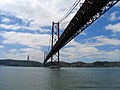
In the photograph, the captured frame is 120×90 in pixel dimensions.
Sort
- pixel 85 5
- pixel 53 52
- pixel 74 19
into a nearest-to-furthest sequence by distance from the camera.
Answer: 1. pixel 85 5
2. pixel 74 19
3. pixel 53 52

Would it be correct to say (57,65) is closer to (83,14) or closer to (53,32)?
(53,32)

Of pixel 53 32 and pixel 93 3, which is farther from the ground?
pixel 53 32

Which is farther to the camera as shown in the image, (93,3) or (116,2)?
(93,3)

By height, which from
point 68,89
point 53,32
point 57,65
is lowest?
point 68,89

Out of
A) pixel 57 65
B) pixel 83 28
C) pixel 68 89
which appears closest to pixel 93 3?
pixel 68 89

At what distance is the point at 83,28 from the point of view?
1511 inches

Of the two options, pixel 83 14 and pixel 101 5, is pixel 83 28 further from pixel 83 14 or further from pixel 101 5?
pixel 101 5

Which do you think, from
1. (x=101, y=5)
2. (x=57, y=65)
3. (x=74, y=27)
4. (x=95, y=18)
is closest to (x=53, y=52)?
(x=57, y=65)

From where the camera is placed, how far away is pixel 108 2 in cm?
2502

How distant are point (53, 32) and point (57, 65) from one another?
10.6 m

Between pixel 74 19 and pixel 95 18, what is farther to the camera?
pixel 74 19

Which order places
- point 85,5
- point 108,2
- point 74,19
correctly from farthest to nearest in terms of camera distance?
1. point 74,19
2. point 85,5
3. point 108,2

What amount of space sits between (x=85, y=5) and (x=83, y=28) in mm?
8944

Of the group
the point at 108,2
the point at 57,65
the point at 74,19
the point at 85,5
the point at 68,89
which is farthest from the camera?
the point at 57,65
